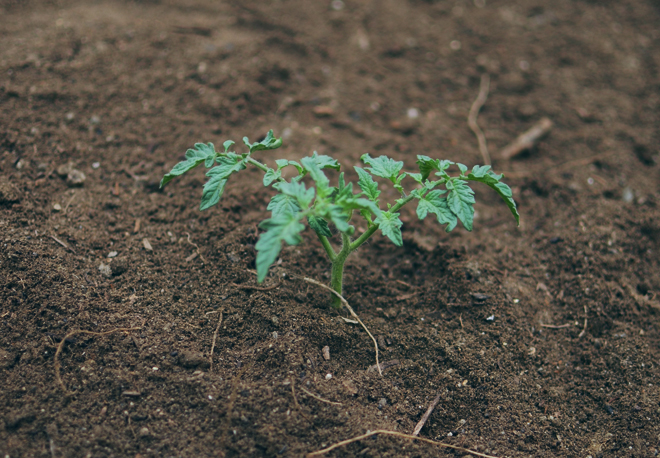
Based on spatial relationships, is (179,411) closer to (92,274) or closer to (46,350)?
(46,350)

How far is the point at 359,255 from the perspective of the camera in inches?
102

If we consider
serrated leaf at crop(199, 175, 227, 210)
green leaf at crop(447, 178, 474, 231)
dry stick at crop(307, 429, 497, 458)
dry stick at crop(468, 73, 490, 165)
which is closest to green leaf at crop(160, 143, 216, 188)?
serrated leaf at crop(199, 175, 227, 210)

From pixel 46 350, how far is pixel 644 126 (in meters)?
4.06

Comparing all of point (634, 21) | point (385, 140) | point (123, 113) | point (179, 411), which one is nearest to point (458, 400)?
point (179, 411)

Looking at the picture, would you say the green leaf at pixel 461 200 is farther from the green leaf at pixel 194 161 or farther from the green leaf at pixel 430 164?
the green leaf at pixel 194 161

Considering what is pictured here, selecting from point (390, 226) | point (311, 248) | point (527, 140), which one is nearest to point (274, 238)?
point (390, 226)

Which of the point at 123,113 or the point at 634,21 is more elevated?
the point at 634,21

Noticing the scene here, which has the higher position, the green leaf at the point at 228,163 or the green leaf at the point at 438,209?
the green leaf at the point at 228,163

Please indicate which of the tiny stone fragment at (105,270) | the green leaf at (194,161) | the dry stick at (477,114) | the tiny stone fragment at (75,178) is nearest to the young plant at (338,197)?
the green leaf at (194,161)

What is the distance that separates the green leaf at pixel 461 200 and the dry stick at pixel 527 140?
5.02 feet

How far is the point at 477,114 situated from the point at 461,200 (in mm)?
1853

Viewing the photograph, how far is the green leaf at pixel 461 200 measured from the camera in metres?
1.87

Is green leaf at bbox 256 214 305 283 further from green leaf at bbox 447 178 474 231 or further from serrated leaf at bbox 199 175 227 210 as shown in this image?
green leaf at bbox 447 178 474 231

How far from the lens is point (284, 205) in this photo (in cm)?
185
